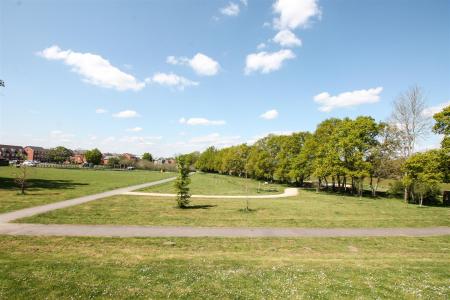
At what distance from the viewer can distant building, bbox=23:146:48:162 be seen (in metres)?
175

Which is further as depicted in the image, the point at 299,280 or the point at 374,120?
the point at 374,120

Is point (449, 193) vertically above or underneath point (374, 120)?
underneath

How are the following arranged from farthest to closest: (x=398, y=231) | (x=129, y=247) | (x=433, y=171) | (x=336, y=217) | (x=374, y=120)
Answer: (x=374, y=120) → (x=433, y=171) → (x=336, y=217) → (x=398, y=231) → (x=129, y=247)

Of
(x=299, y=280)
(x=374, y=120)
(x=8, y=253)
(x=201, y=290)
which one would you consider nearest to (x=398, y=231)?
(x=299, y=280)

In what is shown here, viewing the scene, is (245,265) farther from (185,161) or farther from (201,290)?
(185,161)

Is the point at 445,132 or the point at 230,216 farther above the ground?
the point at 445,132

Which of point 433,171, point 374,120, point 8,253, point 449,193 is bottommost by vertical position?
point 8,253

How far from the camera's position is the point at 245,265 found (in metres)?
12.3

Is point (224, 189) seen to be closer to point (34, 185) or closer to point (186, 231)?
point (34, 185)

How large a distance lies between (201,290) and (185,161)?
19947 millimetres

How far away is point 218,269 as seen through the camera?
11.7 meters

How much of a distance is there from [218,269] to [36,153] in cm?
19971

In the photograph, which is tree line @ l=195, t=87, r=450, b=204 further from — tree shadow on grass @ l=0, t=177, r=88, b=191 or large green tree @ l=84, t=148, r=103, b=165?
large green tree @ l=84, t=148, r=103, b=165

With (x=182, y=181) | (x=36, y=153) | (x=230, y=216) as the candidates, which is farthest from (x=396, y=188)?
(x=36, y=153)
